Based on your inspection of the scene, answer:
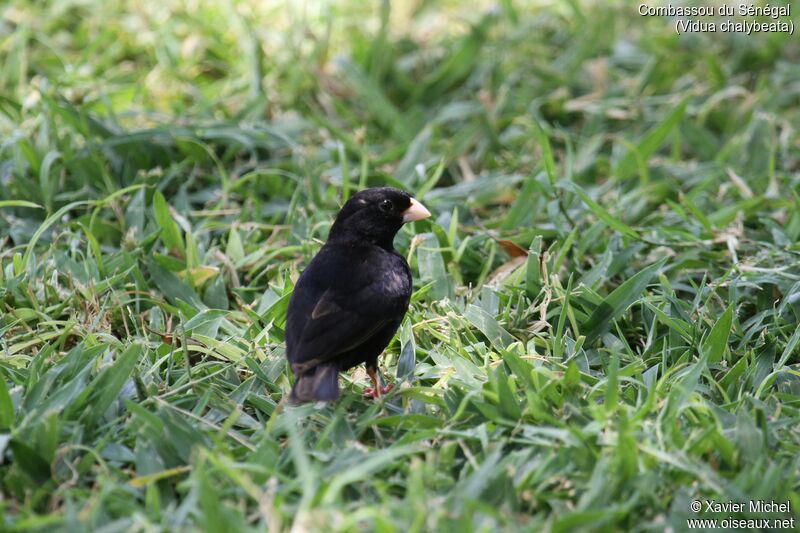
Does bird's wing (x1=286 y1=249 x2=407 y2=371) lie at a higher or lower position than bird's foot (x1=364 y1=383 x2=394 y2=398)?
higher

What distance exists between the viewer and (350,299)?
11.0 feet

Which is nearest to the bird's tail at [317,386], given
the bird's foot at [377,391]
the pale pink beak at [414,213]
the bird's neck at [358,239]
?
the bird's foot at [377,391]

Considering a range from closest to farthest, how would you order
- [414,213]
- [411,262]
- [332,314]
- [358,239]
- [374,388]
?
[332,314] < [374,388] < [358,239] < [414,213] < [411,262]

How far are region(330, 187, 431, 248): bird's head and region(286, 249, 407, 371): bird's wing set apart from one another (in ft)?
0.98

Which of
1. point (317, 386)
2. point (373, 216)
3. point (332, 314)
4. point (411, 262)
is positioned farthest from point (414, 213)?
point (317, 386)

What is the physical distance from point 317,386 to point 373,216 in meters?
0.88

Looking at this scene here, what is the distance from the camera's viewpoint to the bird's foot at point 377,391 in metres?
3.37

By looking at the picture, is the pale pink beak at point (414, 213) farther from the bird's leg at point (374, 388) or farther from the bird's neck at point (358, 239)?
the bird's leg at point (374, 388)

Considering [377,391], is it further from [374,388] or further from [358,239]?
[358,239]

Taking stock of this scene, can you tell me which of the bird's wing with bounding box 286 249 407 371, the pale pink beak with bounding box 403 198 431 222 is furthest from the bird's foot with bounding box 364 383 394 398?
the pale pink beak with bounding box 403 198 431 222

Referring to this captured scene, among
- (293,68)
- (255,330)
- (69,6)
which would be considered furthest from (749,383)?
(69,6)

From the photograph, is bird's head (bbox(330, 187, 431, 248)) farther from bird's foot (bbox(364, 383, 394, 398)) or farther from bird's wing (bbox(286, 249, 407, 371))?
bird's foot (bbox(364, 383, 394, 398))

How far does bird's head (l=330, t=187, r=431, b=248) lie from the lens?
147 inches

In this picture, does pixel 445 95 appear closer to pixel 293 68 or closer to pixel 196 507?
pixel 293 68
